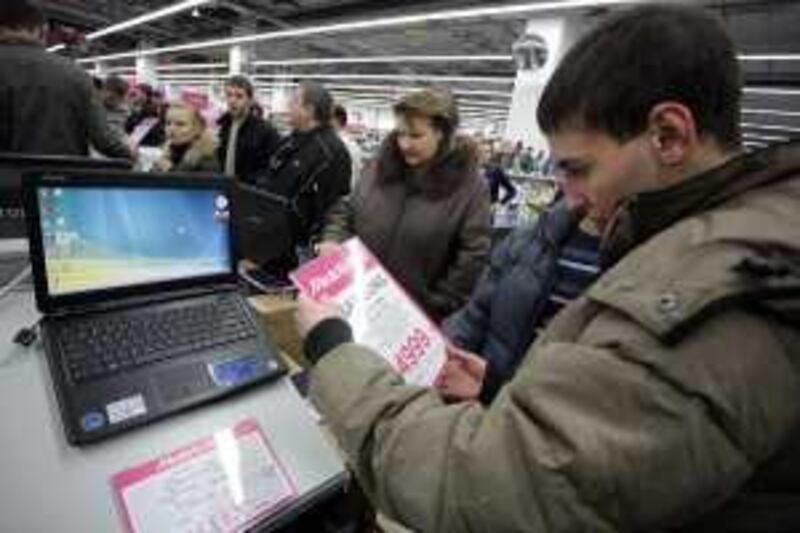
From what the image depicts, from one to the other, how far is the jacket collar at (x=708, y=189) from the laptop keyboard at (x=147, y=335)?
71 cm

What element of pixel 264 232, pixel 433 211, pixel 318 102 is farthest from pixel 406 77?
pixel 264 232

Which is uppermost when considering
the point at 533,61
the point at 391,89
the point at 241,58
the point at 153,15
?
the point at 153,15

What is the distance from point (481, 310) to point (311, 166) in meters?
1.74

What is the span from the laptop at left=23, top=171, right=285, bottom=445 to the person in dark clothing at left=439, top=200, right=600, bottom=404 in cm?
66

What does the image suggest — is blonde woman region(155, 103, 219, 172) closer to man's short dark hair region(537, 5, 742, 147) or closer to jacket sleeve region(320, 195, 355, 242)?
jacket sleeve region(320, 195, 355, 242)

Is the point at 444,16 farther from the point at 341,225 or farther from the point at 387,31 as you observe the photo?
the point at 341,225

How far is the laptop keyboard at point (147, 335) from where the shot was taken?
1.03 m

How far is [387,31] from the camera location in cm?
1136

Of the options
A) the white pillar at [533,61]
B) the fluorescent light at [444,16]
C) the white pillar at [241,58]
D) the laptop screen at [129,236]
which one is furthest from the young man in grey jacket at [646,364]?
the white pillar at [241,58]

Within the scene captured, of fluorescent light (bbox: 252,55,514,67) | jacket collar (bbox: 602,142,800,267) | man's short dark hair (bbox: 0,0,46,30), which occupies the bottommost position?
jacket collar (bbox: 602,142,800,267)

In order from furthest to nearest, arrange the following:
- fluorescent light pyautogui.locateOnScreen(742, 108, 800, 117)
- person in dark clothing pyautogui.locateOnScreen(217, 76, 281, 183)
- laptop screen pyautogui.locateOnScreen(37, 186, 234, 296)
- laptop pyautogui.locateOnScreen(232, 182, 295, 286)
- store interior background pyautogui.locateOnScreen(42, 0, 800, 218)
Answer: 1. fluorescent light pyautogui.locateOnScreen(742, 108, 800, 117)
2. store interior background pyautogui.locateOnScreen(42, 0, 800, 218)
3. person in dark clothing pyautogui.locateOnScreen(217, 76, 281, 183)
4. laptop pyautogui.locateOnScreen(232, 182, 295, 286)
5. laptop screen pyautogui.locateOnScreen(37, 186, 234, 296)

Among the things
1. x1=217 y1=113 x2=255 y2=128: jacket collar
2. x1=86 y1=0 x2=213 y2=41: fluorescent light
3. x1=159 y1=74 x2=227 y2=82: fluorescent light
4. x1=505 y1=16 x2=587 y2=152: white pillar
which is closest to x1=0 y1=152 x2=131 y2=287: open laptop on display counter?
x1=217 y1=113 x2=255 y2=128: jacket collar

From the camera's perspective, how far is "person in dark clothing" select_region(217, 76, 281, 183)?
4.28m

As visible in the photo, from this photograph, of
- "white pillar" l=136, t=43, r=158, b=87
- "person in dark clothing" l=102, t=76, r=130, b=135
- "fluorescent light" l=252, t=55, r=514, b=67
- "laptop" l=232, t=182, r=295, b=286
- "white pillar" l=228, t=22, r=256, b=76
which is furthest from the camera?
"white pillar" l=136, t=43, r=158, b=87
